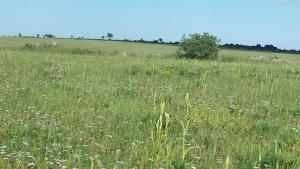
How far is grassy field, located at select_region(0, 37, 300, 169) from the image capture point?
7.96 m

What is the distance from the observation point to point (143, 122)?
35.4 ft

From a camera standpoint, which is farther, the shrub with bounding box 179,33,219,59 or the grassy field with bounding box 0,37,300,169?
the shrub with bounding box 179,33,219,59

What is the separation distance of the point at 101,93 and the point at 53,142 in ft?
18.9

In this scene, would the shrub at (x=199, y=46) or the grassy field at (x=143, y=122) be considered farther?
the shrub at (x=199, y=46)

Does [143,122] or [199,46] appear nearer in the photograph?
[143,122]

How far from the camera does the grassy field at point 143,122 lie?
7.96 m

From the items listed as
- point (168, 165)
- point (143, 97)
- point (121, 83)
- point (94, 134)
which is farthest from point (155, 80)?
point (168, 165)

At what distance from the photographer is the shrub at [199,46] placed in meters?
42.3

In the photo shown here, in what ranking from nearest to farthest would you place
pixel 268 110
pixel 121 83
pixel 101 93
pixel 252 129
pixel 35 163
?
pixel 35 163
pixel 252 129
pixel 268 110
pixel 101 93
pixel 121 83

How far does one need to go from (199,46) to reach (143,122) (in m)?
32.0

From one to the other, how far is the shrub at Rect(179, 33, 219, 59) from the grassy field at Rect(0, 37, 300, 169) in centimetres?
2263

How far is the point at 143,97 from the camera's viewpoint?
559 inches

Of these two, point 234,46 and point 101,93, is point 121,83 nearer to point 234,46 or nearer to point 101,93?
point 101,93

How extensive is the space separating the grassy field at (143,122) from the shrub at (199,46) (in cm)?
2263
